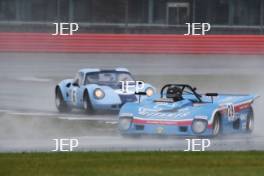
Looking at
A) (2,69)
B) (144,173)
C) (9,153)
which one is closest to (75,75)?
(2,69)

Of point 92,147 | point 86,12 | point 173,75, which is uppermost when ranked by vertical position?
point 86,12

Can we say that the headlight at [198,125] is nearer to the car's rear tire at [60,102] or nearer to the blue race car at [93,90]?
the blue race car at [93,90]

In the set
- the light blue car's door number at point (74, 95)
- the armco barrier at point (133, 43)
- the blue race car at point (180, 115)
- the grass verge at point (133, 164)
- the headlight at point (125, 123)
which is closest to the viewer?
the grass verge at point (133, 164)

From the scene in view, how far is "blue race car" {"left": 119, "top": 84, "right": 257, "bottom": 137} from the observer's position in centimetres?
1150

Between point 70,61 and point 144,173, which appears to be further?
point 70,61

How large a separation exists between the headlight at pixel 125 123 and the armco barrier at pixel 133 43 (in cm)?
118

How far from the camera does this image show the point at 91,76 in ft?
40.2

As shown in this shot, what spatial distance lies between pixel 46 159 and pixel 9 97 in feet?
7.48

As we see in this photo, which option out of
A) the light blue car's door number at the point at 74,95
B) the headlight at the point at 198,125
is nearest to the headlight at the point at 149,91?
the headlight at the point at 198,125

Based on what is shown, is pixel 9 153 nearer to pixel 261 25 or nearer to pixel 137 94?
pixel 137 94

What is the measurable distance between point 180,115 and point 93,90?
1285mm

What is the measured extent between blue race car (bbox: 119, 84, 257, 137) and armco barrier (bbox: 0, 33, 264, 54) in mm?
999

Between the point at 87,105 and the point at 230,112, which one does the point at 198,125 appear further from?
the point at 87,105

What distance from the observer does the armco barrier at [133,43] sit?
12.5 metres
